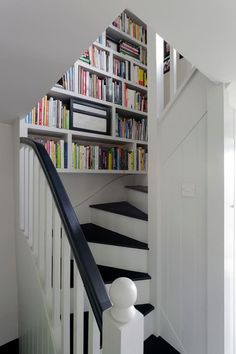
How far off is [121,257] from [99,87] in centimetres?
161

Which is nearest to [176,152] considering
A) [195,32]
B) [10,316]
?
[195,32]

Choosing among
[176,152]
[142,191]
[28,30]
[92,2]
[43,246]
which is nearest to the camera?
[92,2]

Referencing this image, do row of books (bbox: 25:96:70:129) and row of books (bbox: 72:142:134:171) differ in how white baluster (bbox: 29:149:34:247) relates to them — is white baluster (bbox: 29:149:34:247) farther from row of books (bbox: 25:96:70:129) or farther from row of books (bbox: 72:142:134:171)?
row of books (bbox: 72:142:134:171)

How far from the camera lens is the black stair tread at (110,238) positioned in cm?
168

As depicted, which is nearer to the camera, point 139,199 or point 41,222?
point 41,222

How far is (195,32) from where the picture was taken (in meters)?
0.77

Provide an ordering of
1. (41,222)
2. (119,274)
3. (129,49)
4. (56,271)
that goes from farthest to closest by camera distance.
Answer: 1. (129,49)
2. (119,274)
3. (41,222)
4. (56,271)

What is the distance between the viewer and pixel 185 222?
152 centimetres

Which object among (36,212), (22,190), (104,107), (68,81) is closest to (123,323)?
(36,212)

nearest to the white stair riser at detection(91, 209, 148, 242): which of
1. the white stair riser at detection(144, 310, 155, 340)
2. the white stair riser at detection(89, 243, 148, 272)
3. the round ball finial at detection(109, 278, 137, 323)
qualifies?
the white stair riser at detection(89, 243, 148, 272)

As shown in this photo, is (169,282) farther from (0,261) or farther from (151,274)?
(0,261)

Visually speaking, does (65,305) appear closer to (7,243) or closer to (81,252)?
(81,252)

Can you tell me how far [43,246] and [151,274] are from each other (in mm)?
880

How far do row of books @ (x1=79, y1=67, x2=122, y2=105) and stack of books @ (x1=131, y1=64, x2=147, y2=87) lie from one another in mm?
287
